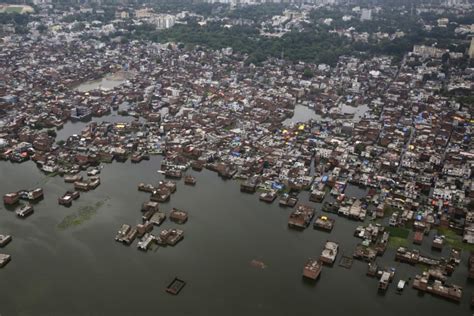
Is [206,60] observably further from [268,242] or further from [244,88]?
[268,242]

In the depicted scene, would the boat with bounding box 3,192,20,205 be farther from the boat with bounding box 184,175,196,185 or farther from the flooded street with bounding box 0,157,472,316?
the boat with bounding box 184,175,196,185

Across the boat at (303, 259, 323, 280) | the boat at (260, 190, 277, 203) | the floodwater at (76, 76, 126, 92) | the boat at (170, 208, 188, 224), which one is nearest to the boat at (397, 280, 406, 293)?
the boat at (303, 259, 323, 280)

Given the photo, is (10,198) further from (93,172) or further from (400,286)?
(400,286)

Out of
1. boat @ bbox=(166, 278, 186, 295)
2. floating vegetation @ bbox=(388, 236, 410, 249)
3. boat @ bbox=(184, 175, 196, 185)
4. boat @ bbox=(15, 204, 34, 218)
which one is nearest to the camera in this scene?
boat @ bbox=(166, 278, 186, 295)

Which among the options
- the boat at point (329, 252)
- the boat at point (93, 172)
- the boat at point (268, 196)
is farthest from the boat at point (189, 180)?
the boat at point (329, 252)

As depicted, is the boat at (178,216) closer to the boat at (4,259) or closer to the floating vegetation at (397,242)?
the boat at (4,259)

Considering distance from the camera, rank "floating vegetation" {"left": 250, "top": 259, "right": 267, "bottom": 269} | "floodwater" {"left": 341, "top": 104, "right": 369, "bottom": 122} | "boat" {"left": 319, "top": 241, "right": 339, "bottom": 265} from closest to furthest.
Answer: "floating vegetation" {"left": 250, "top": 259, "right": 267, "bottom": 269} → "boat" {"left": 319, "top": 241, "right": 339, "bottom": 265} → "floodwater" {"left": 341, "top": 104, "right": 369, "bottom": 122}

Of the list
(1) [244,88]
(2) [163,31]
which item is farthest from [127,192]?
(2) [163,31]

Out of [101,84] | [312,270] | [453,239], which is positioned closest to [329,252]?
[312,270]
